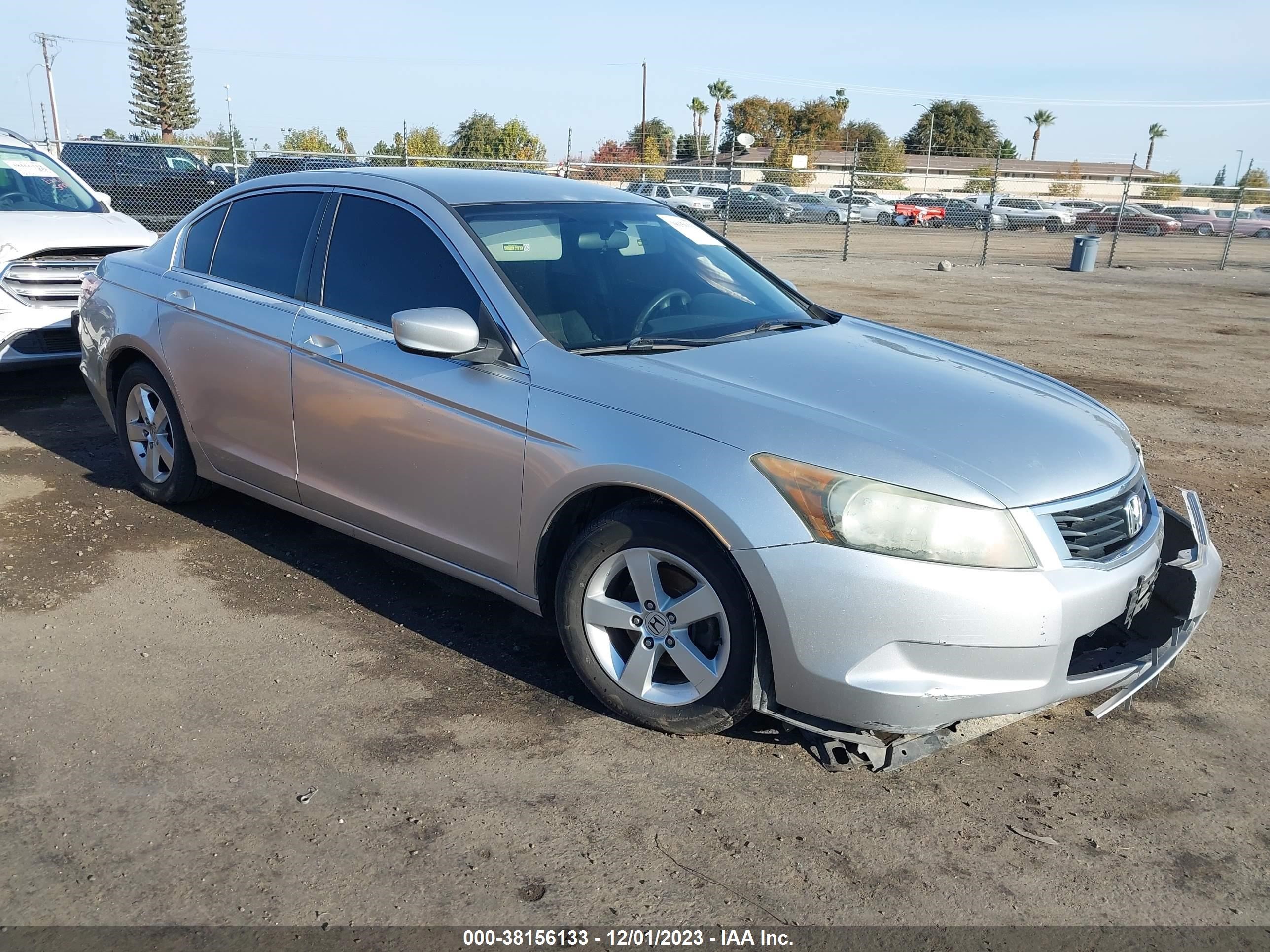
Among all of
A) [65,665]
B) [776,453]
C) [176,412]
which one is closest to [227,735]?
[65,665]

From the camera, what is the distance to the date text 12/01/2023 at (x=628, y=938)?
2.41 m

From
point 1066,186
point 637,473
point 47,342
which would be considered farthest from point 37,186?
point 1066,186

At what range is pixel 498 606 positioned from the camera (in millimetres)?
4277

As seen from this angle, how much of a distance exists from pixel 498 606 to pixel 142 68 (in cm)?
7605

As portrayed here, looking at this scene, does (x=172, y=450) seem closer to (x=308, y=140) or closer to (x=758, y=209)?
(x=758, y=209)

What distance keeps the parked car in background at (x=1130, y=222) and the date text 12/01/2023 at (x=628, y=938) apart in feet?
130

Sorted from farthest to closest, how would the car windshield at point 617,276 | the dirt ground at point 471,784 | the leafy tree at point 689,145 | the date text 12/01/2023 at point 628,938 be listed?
1. the leafy tree at point 689,145
2. the car windshield at point 617,276
3. the dirt ground at point 471,784
4. the date text 12/01/2023 at point 628,938

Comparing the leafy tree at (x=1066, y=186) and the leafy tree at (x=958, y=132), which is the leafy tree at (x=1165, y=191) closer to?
the leafy tree at (x=1066, y=186)

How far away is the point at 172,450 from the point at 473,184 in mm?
2138

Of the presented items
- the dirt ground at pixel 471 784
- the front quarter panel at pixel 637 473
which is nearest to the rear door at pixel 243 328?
the dirt ground at pixel 471 784

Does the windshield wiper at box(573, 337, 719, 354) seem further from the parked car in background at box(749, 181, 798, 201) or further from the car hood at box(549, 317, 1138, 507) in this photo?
the parked car in background at box(749, 181, 798, 201)

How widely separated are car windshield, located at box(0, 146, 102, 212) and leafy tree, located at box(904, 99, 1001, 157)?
93571 mm

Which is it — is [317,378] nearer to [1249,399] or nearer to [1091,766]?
[1091,766]

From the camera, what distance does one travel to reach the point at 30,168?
869cm
